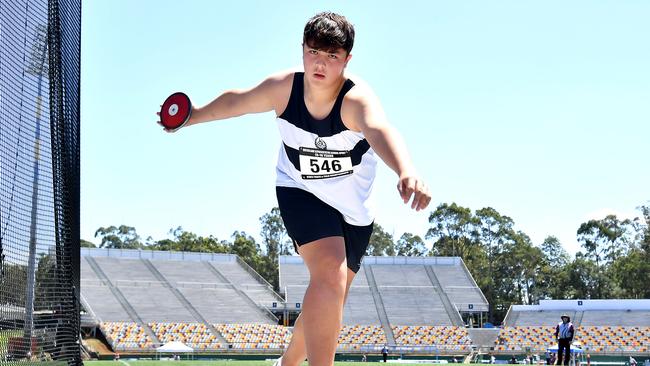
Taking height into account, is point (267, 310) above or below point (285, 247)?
below

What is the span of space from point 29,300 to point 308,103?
10.3ft

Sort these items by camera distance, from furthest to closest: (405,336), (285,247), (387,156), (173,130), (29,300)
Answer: (285,247) < (405,336) < (29,300) < (173,130) < (387,156)

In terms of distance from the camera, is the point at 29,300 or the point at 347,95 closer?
the point at 347,95

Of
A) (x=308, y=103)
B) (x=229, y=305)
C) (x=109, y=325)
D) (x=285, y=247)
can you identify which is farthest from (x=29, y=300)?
(x=285, y=247)

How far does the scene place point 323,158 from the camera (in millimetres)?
4453

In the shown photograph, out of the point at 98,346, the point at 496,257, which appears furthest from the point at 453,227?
the point at 98,346

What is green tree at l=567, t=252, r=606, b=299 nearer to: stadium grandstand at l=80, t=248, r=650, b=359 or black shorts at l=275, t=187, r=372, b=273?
stadium grandstand at l=80, t=248, r=650, b=359

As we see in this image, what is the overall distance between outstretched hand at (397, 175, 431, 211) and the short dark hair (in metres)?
1.05

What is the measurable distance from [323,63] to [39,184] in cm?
316

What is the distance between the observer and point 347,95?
427 cm

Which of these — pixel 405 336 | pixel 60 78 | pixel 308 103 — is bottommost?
pixel 405 336

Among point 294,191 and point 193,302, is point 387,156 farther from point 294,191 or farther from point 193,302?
point 193,302

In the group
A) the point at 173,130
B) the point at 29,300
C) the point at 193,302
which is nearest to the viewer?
the point at 173,130

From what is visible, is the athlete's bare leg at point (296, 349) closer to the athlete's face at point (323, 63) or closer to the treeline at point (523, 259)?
the athlete's face at point (323, 63)
